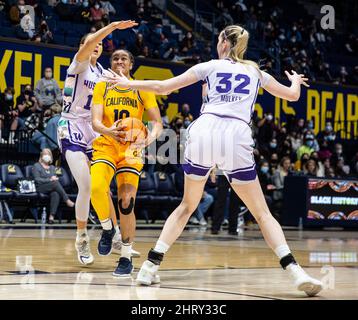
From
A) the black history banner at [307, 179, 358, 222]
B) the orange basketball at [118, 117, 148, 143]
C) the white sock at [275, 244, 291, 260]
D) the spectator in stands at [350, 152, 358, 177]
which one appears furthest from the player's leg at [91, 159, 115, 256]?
the spectator in stands at [350, 152, 358, 177]

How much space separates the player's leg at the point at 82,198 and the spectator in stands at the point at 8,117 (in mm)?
9647

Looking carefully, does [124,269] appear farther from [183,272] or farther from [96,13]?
[96,13]

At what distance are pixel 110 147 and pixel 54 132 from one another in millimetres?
10198

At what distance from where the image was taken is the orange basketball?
7.12 meters

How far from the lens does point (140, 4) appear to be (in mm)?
22562

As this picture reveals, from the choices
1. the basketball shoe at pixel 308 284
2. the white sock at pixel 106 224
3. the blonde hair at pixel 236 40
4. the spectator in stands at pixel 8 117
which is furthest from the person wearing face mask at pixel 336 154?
the basketball shoe at pixel 308 284

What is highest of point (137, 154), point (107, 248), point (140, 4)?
point (140, 4)

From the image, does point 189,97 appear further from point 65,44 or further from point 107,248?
point 107,248

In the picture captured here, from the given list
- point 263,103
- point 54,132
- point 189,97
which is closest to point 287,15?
point 263,103

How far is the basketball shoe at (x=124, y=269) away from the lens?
21.6 feet

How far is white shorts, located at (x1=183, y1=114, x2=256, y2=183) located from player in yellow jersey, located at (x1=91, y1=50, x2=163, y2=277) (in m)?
1.21

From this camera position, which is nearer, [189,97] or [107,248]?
[107,248]
